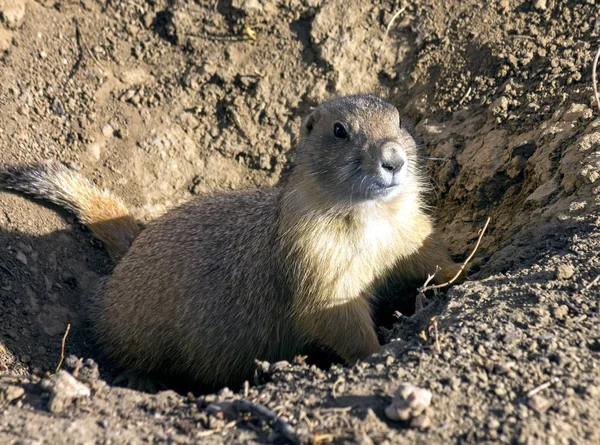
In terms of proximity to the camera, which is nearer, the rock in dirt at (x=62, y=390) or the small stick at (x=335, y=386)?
the small stick at (x=335, y=386)

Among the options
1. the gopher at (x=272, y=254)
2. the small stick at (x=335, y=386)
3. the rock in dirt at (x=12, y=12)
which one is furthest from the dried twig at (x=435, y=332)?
the rock in dirt at (x=12, y=12)

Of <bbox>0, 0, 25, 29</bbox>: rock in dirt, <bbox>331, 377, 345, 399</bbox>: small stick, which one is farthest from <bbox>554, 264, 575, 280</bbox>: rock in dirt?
<bbox>0, 0, 25, 29</bbox>: rock in dirt

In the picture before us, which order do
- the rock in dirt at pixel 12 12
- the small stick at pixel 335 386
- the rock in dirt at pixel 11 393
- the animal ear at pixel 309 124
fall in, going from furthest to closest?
the rock in dirt at pixel 12 12 → the animal ear at pixel 309 124 → the rock in dirt at pixel 11 393 → the small stick at pixel 335 386

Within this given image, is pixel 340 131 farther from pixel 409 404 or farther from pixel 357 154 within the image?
pixel 409 404

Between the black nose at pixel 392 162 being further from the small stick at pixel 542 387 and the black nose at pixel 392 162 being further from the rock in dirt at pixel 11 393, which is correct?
the rock in dirt at pixel 11 393

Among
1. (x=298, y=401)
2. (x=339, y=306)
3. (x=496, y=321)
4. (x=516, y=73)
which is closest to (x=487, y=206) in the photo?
(x=516, y=73)

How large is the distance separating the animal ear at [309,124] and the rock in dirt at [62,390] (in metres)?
2.71

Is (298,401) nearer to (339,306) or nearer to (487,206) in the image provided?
(339,306)

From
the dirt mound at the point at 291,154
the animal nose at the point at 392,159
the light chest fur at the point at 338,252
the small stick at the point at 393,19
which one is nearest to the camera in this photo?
the dirt mound at the point at 291,154

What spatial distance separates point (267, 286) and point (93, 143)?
316 cm

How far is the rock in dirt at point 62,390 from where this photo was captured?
399 cm

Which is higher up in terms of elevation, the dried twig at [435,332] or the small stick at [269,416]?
the dried twig at [435,332]

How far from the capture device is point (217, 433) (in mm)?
3650

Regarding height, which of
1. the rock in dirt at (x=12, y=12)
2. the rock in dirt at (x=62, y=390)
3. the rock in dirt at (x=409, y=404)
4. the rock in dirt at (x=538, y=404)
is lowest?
the rock in dirt at (x=62, y=390)
